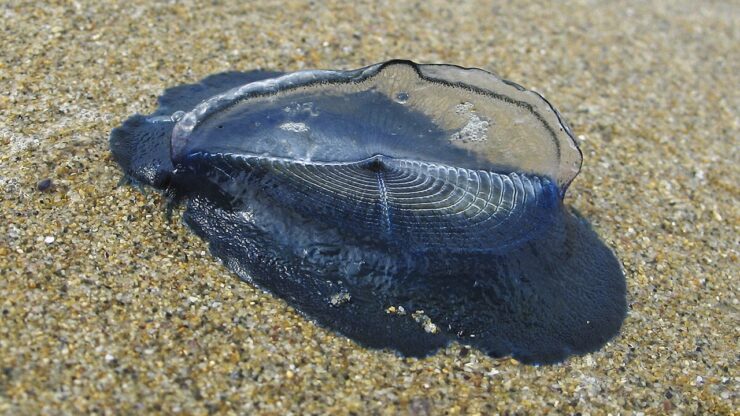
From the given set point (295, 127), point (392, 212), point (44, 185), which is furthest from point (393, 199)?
point (44, 185)

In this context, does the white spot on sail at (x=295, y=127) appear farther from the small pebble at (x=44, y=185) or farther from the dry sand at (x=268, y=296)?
the small pebble at (x=44, y=185)

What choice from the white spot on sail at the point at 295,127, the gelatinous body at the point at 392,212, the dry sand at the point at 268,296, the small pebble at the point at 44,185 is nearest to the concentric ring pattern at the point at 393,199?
the gelatinous body at the point at 392,212

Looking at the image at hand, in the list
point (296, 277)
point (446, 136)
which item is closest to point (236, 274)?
point (296, 277)

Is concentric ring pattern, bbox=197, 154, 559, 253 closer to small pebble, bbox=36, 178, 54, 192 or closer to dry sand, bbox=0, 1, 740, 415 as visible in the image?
dry sand, bbox=0, 1, 740, 415

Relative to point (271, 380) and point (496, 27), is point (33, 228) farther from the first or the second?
point (496, 27)

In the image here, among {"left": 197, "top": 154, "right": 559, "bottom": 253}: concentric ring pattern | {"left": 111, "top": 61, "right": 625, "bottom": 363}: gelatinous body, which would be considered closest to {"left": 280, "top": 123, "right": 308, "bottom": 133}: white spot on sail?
{"left": 111, "top": 61, "right": 625, "bottom": 363}: gelatinous body

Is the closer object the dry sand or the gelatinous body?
the dry sand
